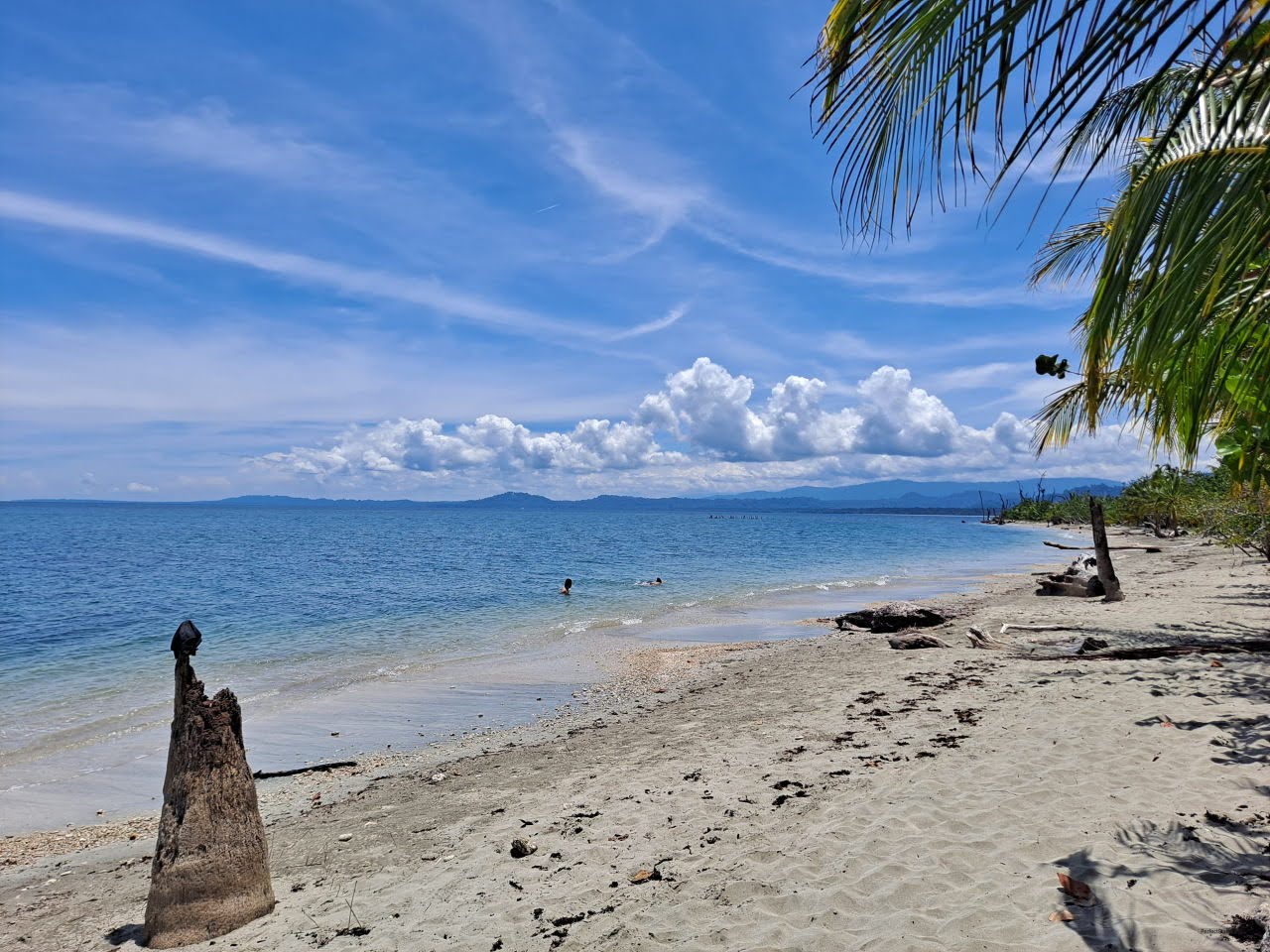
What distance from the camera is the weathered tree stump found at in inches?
197

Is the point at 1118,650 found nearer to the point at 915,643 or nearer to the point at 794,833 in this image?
the point at 915,643

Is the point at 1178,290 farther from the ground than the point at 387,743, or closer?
farther from the ground

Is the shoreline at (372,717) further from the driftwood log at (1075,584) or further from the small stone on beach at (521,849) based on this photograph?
A: the driftwood log at (1075,584)

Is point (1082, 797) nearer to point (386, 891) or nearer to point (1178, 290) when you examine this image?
point (1178, 290)

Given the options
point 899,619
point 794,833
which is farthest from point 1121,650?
point 794,833

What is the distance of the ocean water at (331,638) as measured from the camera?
35.1 ft

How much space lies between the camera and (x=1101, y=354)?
2.86 meters

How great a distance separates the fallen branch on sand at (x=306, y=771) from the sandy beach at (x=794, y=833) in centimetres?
22

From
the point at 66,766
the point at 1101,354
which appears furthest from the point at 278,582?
the point at 1101,354

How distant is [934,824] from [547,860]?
278 cm

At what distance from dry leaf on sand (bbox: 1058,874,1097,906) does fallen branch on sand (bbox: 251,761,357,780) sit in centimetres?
792

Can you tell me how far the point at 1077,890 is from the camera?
13.8ft

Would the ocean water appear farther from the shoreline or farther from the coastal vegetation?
the coastal vegetation

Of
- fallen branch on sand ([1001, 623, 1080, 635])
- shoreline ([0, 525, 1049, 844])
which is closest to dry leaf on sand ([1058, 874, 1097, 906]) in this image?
shoreline ([0, 525, 1049, 844])
